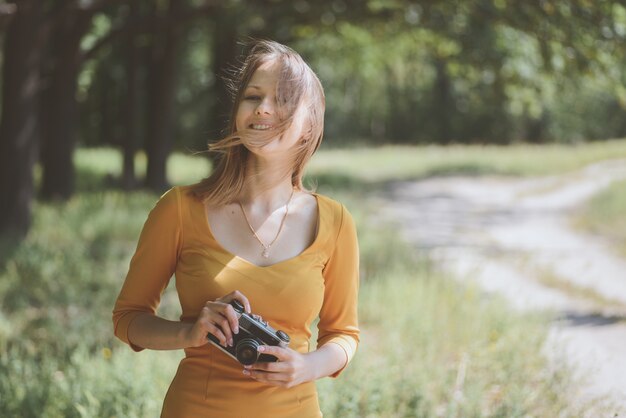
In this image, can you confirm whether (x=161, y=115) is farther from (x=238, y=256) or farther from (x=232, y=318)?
(x=232, y=318)

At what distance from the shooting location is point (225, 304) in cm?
210

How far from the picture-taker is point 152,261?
7.77ft

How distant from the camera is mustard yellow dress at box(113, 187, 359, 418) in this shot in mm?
2252

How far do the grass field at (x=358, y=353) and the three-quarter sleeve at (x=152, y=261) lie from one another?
201 cm

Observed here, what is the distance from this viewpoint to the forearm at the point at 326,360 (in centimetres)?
228

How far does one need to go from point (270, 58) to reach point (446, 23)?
11605 millimetres

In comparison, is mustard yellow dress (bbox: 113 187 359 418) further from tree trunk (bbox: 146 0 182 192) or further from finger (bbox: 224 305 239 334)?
tree trunk (bbox: 146 0 182 192)

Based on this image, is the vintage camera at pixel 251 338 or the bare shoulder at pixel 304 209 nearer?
the vintage camera at pixel 251 338

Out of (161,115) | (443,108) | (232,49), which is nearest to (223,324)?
(232,49)

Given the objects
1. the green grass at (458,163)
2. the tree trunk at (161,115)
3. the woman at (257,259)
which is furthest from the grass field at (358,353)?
the green grass at (458,163)

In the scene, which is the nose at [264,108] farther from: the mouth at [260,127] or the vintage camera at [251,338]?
the vintage camera at [251,338]

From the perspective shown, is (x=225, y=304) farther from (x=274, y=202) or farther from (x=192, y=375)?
(x=274, y=202)

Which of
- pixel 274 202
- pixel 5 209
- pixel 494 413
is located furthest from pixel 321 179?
pixel 274 202

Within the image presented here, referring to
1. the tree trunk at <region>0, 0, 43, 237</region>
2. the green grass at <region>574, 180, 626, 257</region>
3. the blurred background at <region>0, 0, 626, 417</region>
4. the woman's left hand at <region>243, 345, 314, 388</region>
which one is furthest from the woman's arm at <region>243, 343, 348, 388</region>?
the green grass at <region>574, 180, 626, 257</region>
